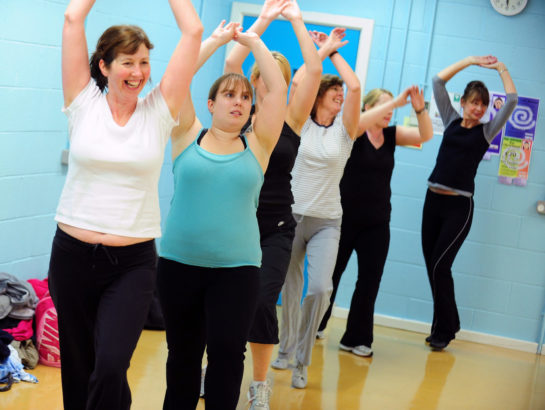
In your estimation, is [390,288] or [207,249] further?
[390,288]

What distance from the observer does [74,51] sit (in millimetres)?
2492

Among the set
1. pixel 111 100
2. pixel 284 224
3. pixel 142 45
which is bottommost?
pixel 284 224

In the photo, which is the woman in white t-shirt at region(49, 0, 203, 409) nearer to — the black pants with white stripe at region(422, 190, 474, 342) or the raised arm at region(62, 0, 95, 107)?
the raised arm at region(62, 0, 95, 107)

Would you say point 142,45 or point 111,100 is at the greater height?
point 142,45

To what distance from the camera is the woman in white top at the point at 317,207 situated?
3.98 meters

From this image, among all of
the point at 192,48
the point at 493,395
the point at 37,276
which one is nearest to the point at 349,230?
the point at 493,395

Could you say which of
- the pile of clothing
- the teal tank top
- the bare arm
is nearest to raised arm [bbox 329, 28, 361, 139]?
the bare arm

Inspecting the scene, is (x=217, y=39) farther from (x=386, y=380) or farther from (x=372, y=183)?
(x=386, y=380)

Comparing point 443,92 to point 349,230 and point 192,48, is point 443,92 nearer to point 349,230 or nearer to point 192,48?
point 349,230

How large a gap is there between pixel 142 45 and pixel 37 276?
6.85 ft

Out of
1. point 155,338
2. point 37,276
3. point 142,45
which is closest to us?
point 142,45

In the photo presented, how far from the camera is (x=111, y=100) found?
256 cm

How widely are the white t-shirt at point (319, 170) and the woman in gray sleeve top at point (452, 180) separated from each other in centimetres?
138

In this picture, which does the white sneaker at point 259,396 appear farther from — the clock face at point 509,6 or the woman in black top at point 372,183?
the clock face at point 509,6
